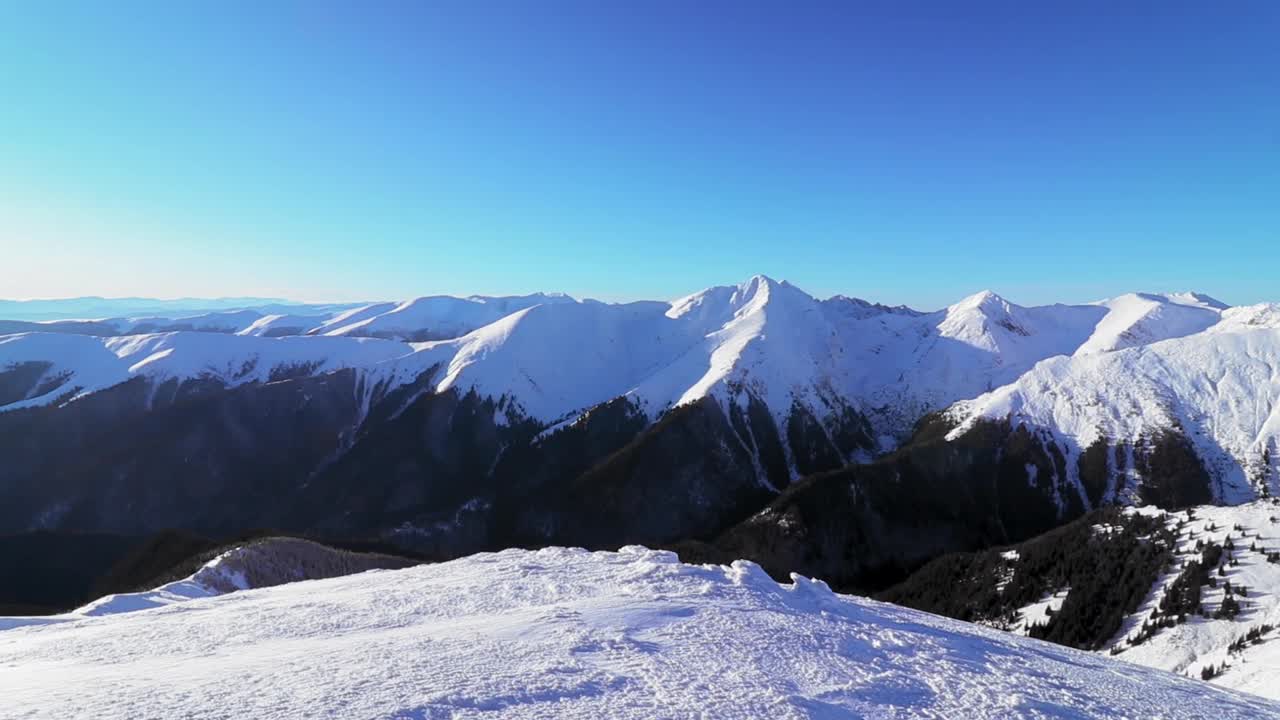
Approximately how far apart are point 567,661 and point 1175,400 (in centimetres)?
20074

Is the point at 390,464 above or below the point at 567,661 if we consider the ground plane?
below

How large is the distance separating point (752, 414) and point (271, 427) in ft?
449

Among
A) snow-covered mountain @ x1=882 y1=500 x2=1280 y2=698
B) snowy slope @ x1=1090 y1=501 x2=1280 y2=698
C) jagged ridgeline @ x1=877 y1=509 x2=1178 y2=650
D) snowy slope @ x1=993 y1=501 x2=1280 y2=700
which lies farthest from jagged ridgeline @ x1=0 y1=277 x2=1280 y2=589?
snowy slope @ x1=1090 y1=501 x2=1280 y2=698

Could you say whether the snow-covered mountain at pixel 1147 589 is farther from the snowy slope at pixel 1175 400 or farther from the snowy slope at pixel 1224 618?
the snowy slope at pixel 1175 400

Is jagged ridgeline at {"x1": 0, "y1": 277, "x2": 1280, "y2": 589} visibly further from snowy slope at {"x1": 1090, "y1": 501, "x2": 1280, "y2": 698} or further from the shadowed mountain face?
snowy slope at {"x1": 1090, "y1": 501, "x2": 1280, "y2": 698}

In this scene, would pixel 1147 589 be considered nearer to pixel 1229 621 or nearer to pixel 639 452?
pixel 1229 621

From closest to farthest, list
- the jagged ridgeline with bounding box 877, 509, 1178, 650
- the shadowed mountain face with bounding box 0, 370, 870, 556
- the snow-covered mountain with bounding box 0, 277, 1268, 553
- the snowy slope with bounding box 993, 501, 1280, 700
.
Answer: the snowy slope with bounding box 993, 501, 1280, 700 → the jagged ridgeline with bounding box 877, 509, 1178, 650 → the shadowed mountain face with bounding box 0, 370, 870, 556 → the snow-covered mountain with bounding box 0, 277, 1268, 553

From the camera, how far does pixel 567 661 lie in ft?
43.8

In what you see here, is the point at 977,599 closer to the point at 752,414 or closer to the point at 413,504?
the point at 752,414

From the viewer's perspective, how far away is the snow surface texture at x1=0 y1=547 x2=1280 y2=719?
11.1 metres

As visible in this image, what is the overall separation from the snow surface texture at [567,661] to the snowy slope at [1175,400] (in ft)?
514

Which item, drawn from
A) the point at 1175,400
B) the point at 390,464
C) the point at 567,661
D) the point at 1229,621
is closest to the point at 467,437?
the point at 390,464

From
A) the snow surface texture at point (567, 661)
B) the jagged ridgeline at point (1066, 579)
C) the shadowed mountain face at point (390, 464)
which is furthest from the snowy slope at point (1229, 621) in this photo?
the shadowed mountain face at point (390, 464)

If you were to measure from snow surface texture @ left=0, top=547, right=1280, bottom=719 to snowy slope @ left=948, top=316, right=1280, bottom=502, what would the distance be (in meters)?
157
